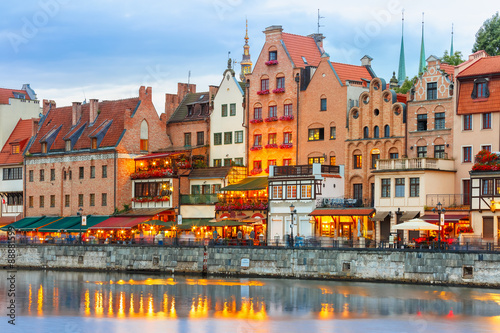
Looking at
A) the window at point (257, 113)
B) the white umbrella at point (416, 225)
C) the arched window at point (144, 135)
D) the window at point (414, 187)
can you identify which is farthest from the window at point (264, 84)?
the white umbrella at point (416, 225)

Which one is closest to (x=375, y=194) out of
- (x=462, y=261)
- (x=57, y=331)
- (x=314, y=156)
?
(x=314, y=156)

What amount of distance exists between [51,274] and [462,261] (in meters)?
35.9

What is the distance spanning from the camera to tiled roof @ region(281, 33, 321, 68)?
91.7 m

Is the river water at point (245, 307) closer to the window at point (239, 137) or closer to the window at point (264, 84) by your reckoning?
the window at point (239, 137)

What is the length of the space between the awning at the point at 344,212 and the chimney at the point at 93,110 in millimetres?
31324

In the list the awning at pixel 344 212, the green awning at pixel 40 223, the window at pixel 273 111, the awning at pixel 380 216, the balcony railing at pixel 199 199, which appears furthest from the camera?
the green awning at pixel 40 223

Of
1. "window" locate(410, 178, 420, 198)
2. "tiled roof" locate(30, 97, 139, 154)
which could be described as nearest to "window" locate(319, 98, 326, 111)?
"window" locate(410, 178, 420, 198)

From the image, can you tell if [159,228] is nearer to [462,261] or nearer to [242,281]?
[242,281]

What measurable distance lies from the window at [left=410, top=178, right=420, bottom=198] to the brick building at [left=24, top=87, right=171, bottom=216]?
31.1 m

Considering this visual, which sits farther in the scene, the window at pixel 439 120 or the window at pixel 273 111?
the window at pixel 273 111

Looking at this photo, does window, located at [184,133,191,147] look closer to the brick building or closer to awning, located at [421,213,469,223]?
the brick building

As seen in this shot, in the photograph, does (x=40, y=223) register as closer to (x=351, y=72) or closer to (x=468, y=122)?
(x=351, y=72)

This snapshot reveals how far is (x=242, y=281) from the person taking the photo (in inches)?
2950

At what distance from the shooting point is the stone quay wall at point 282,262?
2623 inches
